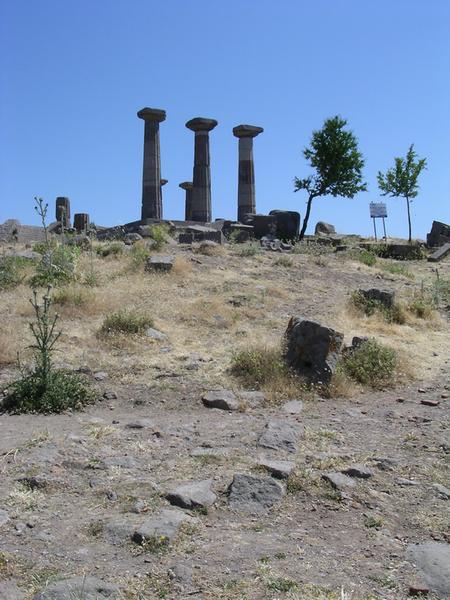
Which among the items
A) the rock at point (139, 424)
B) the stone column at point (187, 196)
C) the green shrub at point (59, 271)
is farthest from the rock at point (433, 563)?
the stone column at point (187, 196)

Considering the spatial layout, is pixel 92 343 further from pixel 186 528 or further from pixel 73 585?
pixel 73 585

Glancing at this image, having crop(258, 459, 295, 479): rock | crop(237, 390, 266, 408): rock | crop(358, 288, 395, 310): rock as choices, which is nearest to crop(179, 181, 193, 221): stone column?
crop(358, 288, 395, 310): rock

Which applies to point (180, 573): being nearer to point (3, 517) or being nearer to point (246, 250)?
point (3, 517)

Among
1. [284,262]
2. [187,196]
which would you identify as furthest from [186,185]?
[284,262]

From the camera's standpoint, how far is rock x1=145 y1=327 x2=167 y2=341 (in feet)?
28.6

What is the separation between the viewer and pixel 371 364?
308 inches

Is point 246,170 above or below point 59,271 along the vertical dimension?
above

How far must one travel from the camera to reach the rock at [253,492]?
4.12m

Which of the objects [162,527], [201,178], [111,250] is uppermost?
[201,178]

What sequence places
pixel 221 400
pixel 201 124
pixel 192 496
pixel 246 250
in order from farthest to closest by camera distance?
pixel 201 124 → pixel 246 250 → pixel 221 400 → pixel 192 496

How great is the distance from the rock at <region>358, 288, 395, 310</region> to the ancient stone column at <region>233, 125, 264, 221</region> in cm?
2197

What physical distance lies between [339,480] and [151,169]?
27.6 m

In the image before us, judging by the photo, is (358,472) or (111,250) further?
(111,250)

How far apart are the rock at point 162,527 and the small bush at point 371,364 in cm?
423
